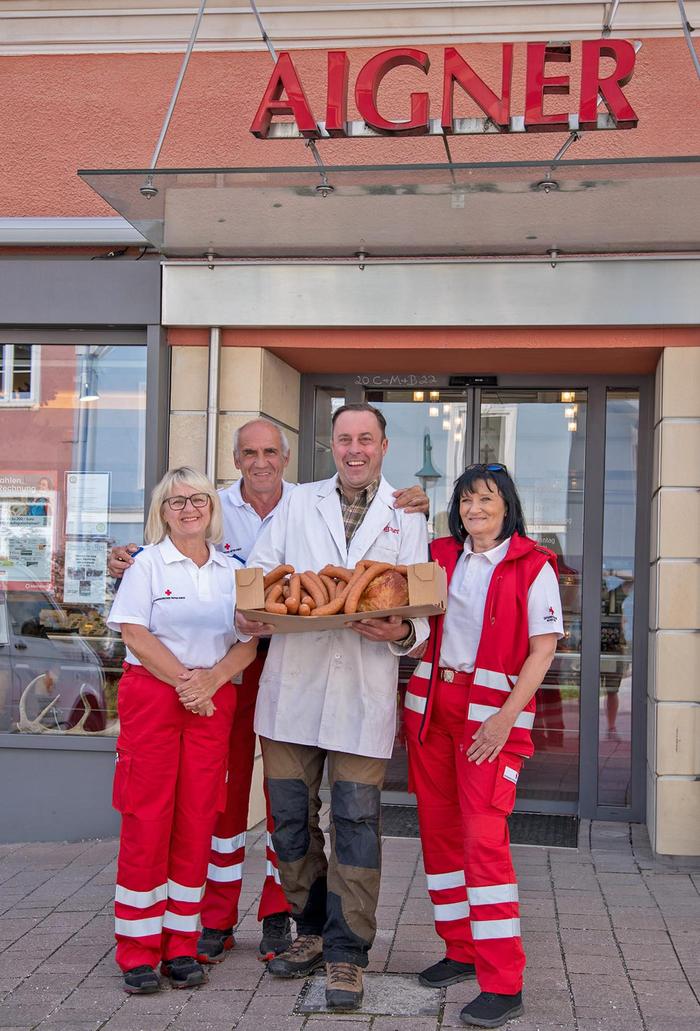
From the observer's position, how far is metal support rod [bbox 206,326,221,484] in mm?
6438

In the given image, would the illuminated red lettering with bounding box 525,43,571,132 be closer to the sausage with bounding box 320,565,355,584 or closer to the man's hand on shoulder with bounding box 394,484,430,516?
the man's hand on shoulder with bounding box 394,484,430,516

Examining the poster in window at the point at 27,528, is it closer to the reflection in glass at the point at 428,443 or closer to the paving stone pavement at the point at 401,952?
the paving stone pavement at the point at 401,952

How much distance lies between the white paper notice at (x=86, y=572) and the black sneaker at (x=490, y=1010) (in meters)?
3.65

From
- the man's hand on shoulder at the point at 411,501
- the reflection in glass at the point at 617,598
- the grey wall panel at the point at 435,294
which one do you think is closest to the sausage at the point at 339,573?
the man's hand on shoulder at the point at 411,501

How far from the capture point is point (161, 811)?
165 inches

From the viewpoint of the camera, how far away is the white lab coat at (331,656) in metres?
4.21

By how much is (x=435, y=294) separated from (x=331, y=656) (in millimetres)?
2744

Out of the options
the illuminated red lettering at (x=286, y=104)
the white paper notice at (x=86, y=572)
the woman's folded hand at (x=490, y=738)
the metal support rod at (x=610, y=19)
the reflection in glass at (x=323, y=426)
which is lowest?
the woman's folded hand at (x=490, y=738)

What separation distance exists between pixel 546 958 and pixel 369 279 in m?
3.65

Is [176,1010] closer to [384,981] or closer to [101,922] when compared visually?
[384,981]

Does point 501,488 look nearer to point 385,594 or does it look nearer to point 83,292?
point 385,594

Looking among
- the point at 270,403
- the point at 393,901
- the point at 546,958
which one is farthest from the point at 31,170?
the point at 546,958

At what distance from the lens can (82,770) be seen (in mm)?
6496

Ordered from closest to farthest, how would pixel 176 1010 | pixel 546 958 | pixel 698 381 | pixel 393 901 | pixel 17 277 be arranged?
pixel 176 1010, pixel 546 958, pixel 393 901, pixel 698 381, pixel 17 277
